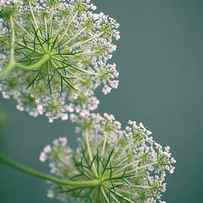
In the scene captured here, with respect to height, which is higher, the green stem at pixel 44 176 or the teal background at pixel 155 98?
the teal background at pixel 155 98

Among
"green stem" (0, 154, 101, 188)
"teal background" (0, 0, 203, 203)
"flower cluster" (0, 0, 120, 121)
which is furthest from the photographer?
"teal background" (0, 0, 203, 203)

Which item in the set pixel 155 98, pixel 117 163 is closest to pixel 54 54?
pixel 117 163

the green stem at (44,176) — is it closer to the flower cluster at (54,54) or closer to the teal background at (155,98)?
the flower cluster at (54,54)

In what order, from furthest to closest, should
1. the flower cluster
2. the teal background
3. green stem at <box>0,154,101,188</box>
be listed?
1. the teal background
2. the flower cluster
3. green stem at <box>0,154,101,188</box>

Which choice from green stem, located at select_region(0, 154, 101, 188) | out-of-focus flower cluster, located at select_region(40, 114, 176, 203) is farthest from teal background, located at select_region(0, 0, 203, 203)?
green stem, located at select_region(0, 154, 101, 188)

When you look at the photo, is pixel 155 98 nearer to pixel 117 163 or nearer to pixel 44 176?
pixel 117 163

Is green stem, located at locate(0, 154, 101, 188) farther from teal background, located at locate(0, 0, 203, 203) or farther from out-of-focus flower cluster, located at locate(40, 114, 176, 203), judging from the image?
teal background, located at locate(0, 0, 203, 203)

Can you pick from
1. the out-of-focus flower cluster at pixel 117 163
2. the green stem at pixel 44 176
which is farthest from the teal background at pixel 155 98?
the green stem at pixel 44 176
